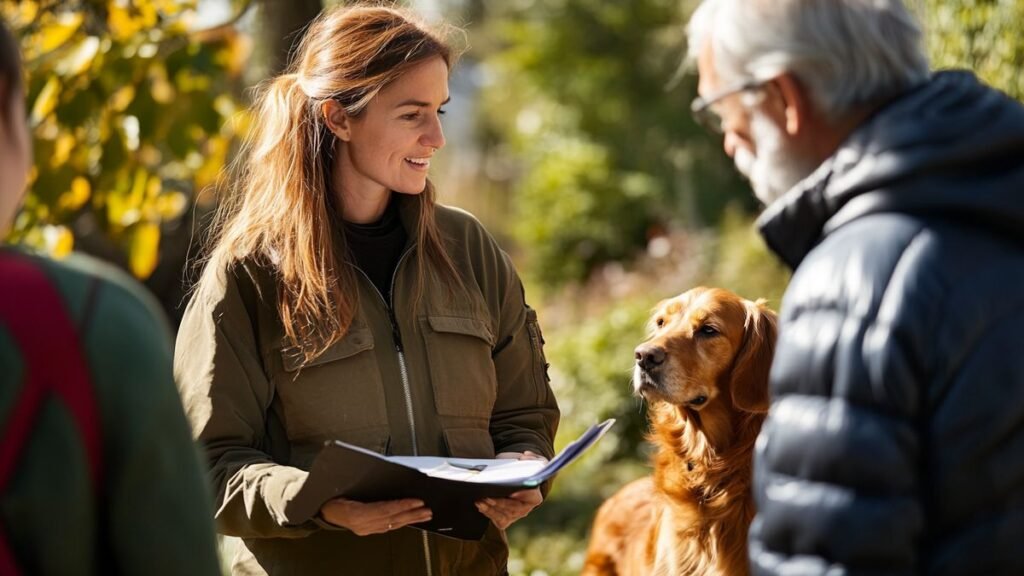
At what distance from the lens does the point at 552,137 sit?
20.1m

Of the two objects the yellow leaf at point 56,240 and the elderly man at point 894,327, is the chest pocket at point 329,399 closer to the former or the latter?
the elderly man at point 894,327

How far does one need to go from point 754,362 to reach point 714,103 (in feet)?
6.69

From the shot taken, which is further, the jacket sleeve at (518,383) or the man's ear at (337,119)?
the jacket sleeve at (518,383)

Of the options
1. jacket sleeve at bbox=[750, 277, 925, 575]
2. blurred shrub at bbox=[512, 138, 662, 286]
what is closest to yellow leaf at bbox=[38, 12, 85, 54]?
jacket sleeve at bbox=[750, 277, 925, 575]

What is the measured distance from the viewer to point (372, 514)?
265 cm

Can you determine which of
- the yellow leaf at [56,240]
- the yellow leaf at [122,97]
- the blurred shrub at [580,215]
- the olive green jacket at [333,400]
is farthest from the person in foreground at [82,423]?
the blurred shrub at [580,215]

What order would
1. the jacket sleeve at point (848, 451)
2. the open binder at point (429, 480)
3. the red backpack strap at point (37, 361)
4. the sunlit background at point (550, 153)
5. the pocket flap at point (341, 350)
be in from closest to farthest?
1. the red backpack strap at point (37, 361)
2. the jacket sleeve at point (848, 451)
3. the open binder at point (429, 480)
4. the pocket flap at point (341, 350)
5. the sunlit background at point (550, 153)

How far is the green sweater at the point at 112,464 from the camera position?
4.44ft

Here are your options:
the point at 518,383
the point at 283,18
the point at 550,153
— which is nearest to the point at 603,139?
the point at 550,153

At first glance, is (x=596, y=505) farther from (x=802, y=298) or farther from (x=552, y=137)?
(x=552, y=137)

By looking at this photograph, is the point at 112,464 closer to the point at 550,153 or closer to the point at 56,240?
the point at 56,240

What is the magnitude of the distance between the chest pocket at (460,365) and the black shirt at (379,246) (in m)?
0.16

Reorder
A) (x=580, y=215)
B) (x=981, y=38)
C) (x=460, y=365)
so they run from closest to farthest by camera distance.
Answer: (x=460, y=365), (x=981, y=38), (x=580, y=215)

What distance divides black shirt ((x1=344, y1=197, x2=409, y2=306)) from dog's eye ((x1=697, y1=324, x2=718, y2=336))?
1.29m
